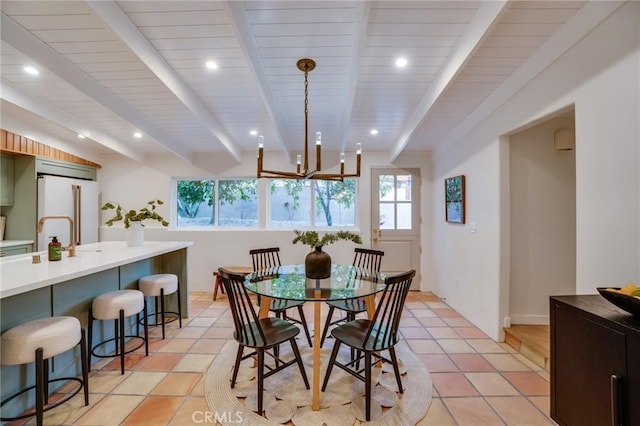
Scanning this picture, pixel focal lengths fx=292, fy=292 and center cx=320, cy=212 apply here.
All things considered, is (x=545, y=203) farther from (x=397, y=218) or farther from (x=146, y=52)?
(x=146, y=52)

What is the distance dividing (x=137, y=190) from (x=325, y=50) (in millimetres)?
4272

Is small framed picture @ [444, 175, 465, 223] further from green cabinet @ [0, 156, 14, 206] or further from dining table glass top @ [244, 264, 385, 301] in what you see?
green cabinet @ [0, 156, 14, 206]

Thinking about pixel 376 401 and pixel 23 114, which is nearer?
pixel 376 401

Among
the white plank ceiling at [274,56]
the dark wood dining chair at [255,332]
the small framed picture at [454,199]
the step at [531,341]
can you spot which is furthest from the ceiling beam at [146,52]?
the step at [531,341]

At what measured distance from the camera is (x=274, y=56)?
2.31m

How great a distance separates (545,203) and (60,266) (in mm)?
4308

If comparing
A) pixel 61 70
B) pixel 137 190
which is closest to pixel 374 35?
pixel 61 70

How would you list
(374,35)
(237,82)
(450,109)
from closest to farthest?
(374,35) → (237,82) → (450,109)

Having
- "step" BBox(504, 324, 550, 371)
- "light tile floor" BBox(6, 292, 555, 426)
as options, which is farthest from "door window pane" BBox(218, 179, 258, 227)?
"step" BBox(504, 324, 550, 371)

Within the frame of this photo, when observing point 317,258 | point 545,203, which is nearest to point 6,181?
point 317,258

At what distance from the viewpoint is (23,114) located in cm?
345

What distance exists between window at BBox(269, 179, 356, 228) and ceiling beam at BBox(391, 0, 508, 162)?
81.8 inches

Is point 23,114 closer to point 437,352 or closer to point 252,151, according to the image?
point 252,151

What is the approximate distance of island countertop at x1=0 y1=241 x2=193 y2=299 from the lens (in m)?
1.64
